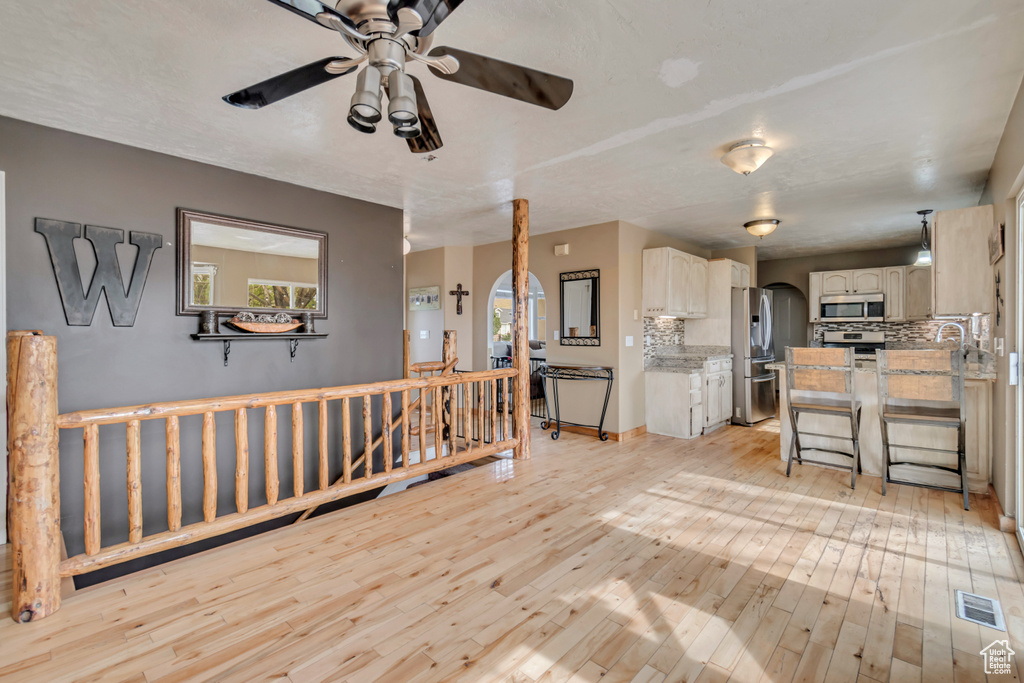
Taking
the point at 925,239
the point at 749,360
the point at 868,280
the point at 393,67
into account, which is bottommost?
the point at 749,360

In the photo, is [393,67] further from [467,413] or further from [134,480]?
[467,413]

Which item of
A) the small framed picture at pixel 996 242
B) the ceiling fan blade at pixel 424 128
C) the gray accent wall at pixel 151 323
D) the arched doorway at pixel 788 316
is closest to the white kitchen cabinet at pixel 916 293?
the arched doorway at pixel 788 316

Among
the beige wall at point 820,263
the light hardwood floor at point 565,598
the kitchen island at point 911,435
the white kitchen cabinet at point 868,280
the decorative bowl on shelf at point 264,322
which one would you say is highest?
the beige wall at point 820,263

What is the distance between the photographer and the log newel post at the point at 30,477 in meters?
1.98

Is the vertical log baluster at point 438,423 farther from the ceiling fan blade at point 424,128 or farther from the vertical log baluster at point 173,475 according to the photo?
the ceiling fan blade at point 424,128

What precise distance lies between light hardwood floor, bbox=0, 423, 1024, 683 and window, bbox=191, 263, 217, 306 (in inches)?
70.8

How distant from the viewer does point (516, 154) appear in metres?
3.33

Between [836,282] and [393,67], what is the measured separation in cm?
754

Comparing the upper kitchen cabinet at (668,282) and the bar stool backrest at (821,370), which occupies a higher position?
the upper kitchen cabinet at (668,282)

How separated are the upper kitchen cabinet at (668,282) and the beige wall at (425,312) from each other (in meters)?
2.91

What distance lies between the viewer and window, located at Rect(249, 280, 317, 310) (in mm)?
3770

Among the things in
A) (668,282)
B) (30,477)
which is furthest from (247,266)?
(668,282)

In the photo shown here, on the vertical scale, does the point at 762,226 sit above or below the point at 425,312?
above

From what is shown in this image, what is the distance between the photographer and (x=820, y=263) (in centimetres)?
749
